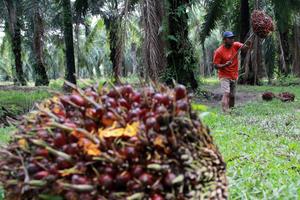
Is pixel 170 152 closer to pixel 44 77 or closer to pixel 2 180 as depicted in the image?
pixel 2 180

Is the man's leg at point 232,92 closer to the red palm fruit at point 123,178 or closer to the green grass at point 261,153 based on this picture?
the green grass at point 261,153

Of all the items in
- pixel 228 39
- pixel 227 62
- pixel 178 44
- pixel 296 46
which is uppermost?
pixel 296 46

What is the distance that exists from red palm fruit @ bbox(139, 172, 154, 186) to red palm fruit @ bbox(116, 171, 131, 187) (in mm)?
49

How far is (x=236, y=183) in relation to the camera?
3391 mm

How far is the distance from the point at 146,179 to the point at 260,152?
3.23m

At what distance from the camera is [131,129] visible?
1923 mm

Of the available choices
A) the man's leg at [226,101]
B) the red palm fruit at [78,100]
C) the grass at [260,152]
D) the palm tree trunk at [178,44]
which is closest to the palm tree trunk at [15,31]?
the palm tree trunk at [178,44]

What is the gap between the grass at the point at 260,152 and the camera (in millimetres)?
3296

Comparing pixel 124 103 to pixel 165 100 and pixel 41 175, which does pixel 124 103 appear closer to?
pixel 165 100

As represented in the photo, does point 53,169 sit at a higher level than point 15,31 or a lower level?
lower

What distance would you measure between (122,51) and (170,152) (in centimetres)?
690

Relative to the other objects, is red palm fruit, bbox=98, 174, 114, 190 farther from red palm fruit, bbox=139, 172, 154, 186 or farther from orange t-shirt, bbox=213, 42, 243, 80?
orange t-shirt, bbox=213, 42, 243, 80

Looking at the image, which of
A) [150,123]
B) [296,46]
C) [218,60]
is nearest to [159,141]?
[150,123]

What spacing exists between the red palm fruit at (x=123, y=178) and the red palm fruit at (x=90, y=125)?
0.77 feet
